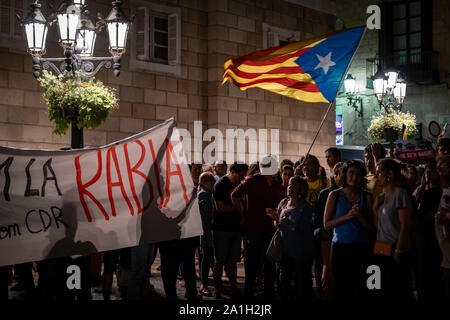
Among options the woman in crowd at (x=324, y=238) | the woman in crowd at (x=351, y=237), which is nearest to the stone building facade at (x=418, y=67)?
the woman in crowd at (x=324, y=238)

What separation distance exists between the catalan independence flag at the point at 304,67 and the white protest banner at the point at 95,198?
11.0ft

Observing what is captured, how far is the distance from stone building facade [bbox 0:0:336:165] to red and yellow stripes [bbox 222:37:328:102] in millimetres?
5098

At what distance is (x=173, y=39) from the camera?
16.3m

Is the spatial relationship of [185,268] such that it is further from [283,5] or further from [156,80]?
[283,5]

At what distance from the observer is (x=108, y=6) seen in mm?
15039

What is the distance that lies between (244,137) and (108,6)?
4.64 metres

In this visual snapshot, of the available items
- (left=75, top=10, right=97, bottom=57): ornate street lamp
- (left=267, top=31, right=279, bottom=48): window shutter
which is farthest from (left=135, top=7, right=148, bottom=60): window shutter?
(left=75, top=10, right=97, bottom=57): ornate street lamp

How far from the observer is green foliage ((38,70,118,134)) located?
11.1m

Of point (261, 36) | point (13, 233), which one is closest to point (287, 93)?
point (13, 233)

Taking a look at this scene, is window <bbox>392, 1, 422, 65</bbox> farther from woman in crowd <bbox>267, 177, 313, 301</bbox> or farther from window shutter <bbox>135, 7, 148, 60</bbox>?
woman in crowd <bbox>267, 177, 313, 301</bbox>

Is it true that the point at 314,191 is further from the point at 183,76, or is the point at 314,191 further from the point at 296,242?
the point at 183,76

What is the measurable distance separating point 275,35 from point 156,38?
3.58 metres

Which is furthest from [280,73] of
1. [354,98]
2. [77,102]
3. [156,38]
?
[354,98]
